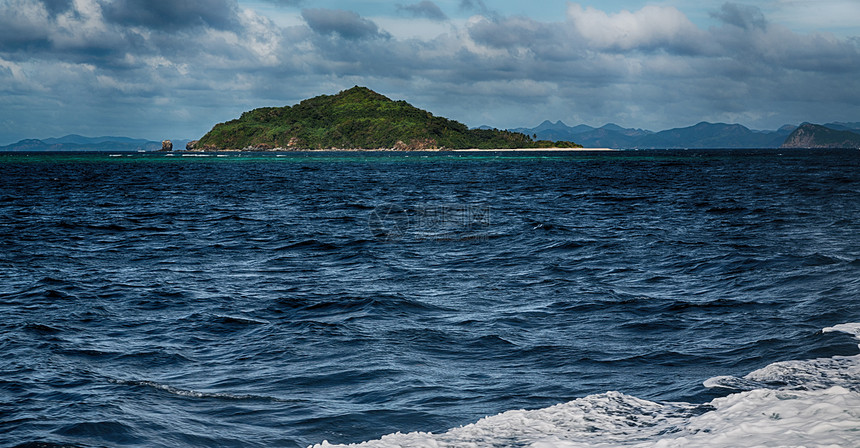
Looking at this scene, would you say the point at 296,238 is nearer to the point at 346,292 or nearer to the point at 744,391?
the point at 346,292

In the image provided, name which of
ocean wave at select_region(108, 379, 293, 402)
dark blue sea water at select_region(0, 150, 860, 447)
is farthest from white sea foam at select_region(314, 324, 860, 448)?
ocean wave at select_region(108, 379, 293, 402)

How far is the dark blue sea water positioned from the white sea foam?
66mm

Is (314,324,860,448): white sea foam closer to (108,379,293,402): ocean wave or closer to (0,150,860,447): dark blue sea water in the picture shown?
(0,150,860,447): dark blue sea water

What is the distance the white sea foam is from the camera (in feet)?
23.5

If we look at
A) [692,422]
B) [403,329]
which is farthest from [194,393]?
[692,422]

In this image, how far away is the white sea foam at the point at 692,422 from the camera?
23.5 ft

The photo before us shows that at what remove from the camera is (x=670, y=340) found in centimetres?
1246

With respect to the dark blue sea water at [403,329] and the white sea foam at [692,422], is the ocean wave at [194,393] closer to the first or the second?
the dark blue sea water at [403,329]

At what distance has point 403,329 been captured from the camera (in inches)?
531

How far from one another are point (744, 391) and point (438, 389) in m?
4.28

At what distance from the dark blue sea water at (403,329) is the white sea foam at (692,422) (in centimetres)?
7

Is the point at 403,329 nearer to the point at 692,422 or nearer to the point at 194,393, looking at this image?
the point at 194,393

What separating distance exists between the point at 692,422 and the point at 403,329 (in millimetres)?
6675

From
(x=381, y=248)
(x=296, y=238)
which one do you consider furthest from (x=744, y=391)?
(x=296, y=238)
